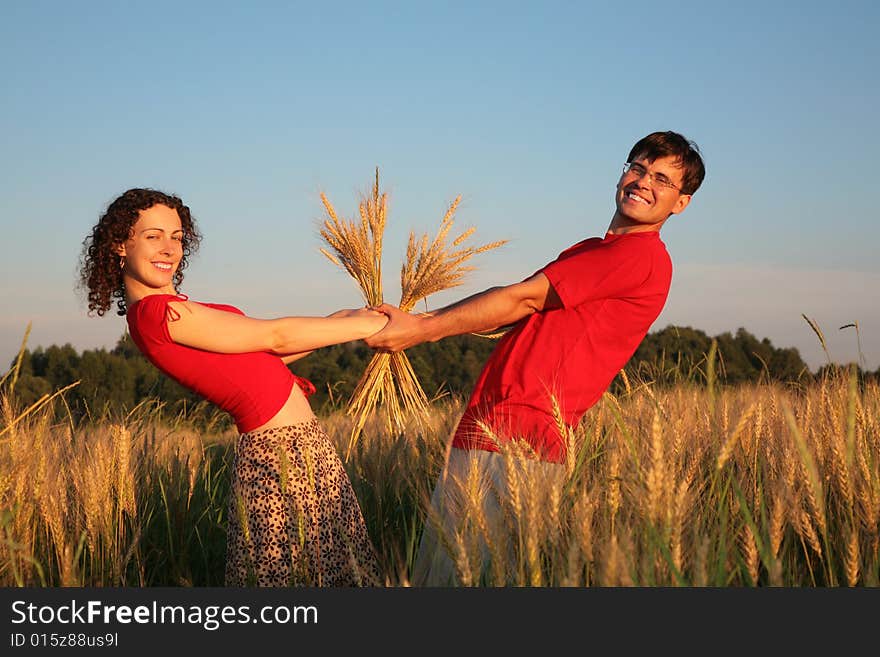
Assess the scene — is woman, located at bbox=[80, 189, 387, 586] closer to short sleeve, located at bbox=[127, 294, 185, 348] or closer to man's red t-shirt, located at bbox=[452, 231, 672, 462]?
short sleeve, located at bbox=[127, 294, 185, 348]

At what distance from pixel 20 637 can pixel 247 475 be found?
2.63 ft

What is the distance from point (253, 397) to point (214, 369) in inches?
6.1

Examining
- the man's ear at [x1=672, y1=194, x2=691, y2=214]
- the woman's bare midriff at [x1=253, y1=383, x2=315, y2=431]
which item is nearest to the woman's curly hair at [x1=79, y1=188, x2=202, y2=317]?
the woman's bare midriff at [x1=253, y1=383, x2=315, y2=431]

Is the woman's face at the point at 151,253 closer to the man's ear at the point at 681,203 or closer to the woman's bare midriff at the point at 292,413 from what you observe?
the woman's bare midriff at the point at 292,413

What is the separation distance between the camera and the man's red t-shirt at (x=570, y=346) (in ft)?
8.61

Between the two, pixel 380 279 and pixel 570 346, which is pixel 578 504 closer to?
pixel 570 346

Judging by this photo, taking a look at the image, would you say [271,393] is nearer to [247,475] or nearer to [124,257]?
[247,475]

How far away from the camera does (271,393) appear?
2750 mm

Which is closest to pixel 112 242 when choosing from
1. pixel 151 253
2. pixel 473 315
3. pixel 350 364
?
pixel 151 253

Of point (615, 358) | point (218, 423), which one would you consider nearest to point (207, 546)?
point (615, 358)

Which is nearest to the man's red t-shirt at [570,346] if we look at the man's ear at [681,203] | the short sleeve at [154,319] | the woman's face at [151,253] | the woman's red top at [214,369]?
the man's ear at [681,203]

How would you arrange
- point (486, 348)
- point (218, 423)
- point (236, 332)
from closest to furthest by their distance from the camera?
point (236, 332), point (218, 423), point (486, 348)

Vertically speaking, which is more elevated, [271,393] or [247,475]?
[271,393]

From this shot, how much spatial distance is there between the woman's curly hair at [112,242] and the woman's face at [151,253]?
1.1 inches
